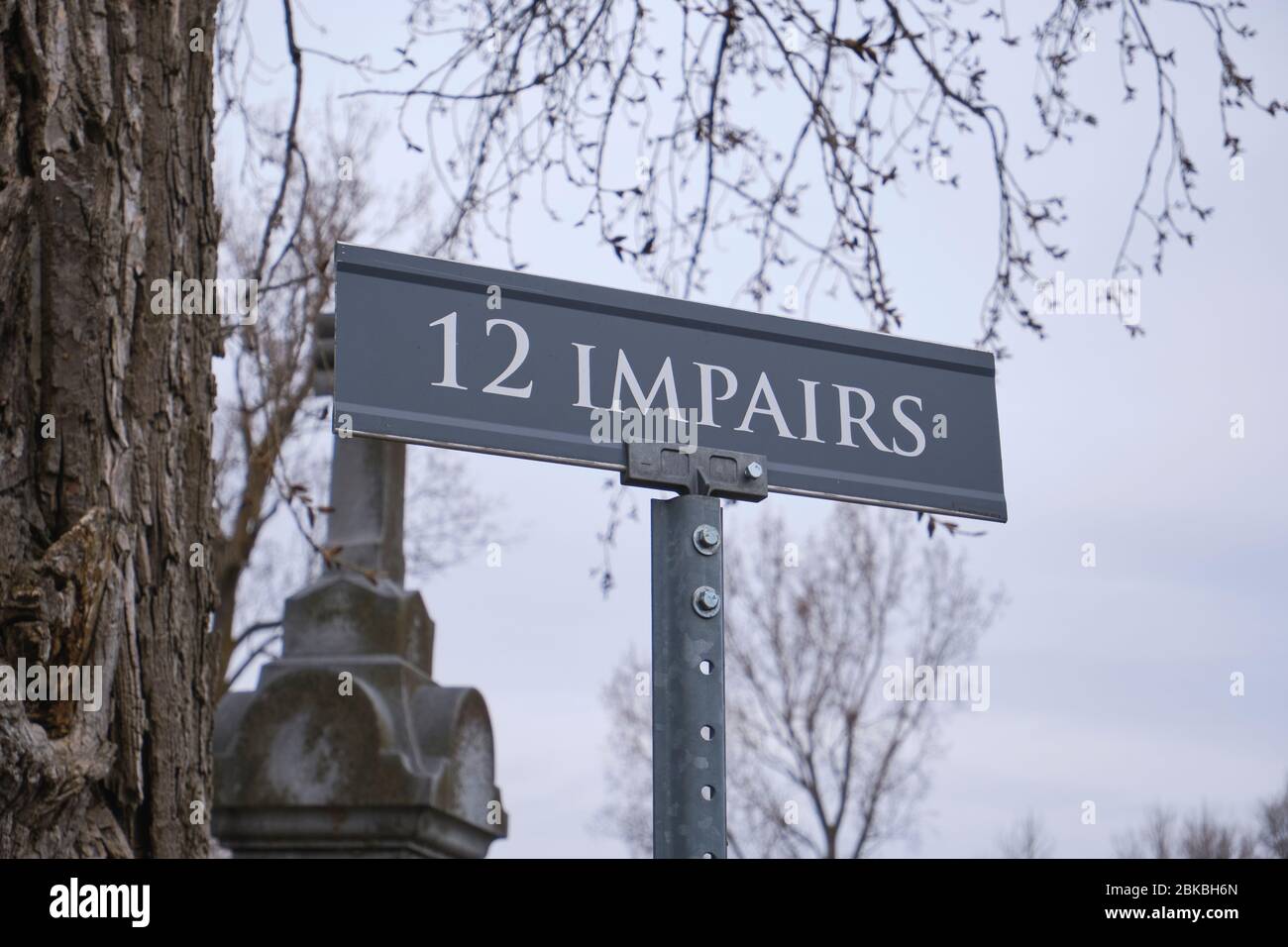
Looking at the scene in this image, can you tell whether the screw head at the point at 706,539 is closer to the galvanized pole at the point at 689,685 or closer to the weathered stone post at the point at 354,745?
the galvanized pole at the point at 689,685

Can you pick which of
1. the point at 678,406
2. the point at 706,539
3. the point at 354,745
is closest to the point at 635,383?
the point at 678,406

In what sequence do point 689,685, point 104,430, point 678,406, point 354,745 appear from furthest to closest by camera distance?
point 354,745 → point 104,430 → point 678,406 → point 689,685

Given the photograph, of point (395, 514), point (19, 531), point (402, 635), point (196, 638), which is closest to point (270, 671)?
point (402, 635)

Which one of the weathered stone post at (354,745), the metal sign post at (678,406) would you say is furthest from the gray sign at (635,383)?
the weathered stone post at (354,745)

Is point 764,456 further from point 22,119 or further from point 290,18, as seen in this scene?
point 290,18

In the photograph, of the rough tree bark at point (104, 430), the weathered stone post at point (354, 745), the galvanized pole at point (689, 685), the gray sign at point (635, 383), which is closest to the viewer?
the galvanized pole at point (689, 685)

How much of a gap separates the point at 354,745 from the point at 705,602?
4132 mm

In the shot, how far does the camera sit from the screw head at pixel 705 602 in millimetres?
1717

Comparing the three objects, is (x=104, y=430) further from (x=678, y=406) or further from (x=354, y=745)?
(x=354, y=745)

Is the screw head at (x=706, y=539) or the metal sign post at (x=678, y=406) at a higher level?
the metal sign post at (x=678, y=406)

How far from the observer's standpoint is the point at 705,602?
1.72 m

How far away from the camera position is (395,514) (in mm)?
6625

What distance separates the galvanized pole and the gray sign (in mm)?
204

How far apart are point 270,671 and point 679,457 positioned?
4280 mm
